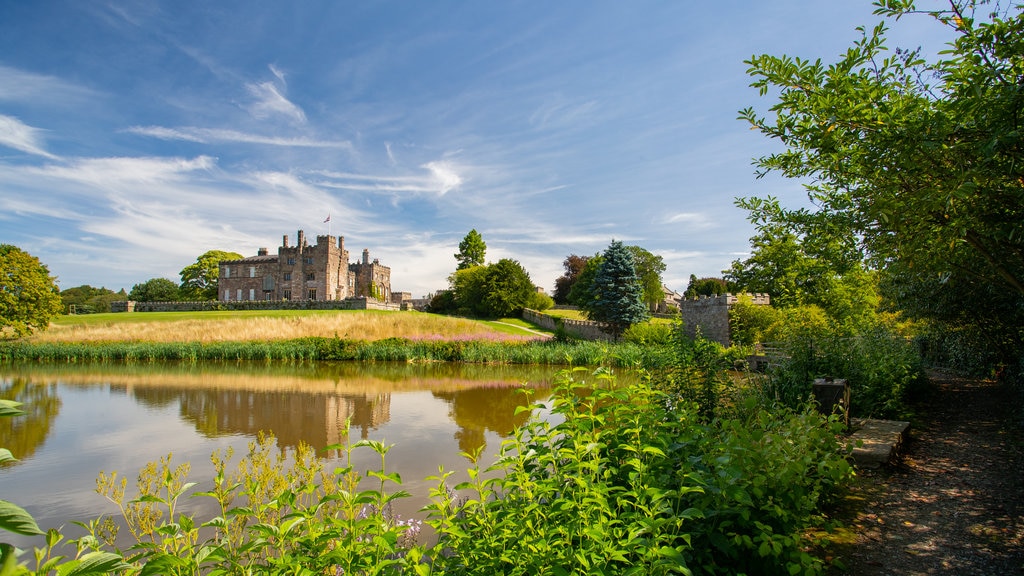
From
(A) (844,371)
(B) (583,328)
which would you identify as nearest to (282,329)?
(B) (583,328)

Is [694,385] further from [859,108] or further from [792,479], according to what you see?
[859,108]

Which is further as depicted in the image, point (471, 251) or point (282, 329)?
point (471, 251)

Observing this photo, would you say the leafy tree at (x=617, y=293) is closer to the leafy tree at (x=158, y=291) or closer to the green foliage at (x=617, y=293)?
the green foliage at (x=617, y=293)

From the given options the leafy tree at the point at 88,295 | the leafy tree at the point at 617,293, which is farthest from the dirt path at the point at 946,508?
the leafy tree at the point at 88,295

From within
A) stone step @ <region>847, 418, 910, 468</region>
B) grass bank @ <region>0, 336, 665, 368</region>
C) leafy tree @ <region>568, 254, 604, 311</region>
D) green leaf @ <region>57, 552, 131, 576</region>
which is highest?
leafy tree @ <region>568, 254, 604, 311</region>

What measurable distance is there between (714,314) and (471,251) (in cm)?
4064

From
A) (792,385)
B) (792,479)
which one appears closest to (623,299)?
(792,385)

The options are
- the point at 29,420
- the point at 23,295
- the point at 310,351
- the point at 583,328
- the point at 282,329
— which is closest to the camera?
the point at 29,420

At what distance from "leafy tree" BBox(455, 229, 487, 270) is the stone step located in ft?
198

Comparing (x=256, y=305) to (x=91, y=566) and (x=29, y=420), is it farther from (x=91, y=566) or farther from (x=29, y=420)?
(x=91, y=566)

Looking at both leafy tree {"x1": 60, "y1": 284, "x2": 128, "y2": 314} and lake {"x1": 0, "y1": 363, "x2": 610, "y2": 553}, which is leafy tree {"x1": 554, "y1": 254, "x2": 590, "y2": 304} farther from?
leafy tree {"x1": 60, "y1": 284, "x2": 128, "y2": 314}

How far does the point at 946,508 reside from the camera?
4.11 m

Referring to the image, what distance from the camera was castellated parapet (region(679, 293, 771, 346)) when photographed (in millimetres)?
28717

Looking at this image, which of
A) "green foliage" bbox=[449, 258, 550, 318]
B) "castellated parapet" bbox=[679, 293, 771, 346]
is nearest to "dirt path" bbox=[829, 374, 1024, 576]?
"castellated parapet" bbox=[679, 293, 771, 346]
